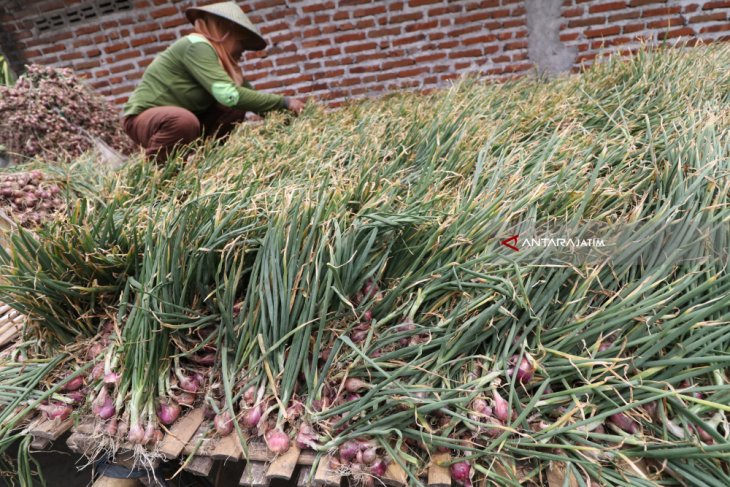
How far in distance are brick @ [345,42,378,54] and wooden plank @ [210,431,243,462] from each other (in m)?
3.54

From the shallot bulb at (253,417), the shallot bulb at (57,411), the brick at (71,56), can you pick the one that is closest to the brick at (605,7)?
the shallot bulb at (253,417)

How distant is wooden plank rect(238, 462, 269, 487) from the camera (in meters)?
0.87

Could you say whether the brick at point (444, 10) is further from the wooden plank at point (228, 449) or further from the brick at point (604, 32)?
the wooden plank at point (228, 449)

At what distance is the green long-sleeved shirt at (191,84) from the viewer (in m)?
2.27

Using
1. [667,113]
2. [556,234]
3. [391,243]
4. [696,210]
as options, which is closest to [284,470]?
[391,243]

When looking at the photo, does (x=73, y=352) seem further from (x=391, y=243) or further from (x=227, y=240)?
(x=391, y=243)

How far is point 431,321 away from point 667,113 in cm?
140

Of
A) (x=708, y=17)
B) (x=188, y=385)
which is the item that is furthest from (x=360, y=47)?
(x=188, y=385)

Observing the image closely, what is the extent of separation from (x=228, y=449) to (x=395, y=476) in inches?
14.5

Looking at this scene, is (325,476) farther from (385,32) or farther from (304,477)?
(385,32)

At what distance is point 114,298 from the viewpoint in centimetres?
125

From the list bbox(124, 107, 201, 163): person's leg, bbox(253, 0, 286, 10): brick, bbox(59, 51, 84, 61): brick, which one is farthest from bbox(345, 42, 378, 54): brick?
bbox(59, 51, 84, 61): brick

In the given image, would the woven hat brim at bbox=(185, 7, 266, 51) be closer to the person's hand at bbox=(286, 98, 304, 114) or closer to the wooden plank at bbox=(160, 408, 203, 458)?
the person's hand at bbox=(286, 98, 304, 114)

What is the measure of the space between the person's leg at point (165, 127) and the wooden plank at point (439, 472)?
208 cm
